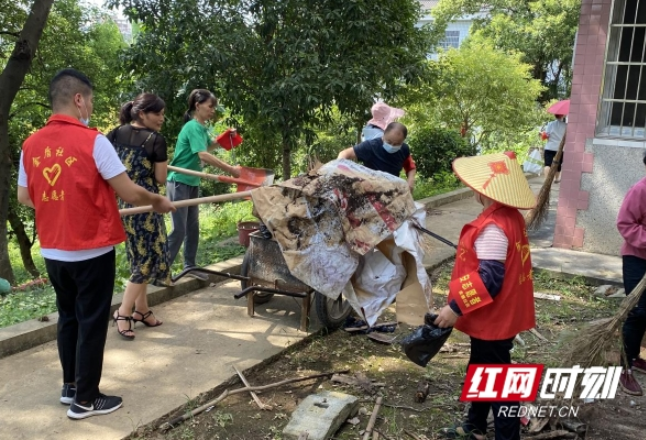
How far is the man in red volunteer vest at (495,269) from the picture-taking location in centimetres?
267

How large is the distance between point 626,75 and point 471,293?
16.9ft

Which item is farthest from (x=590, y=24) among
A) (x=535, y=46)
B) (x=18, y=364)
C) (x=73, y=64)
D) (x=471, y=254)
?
(x=535, y=46)

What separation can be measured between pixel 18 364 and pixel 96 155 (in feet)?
5.83

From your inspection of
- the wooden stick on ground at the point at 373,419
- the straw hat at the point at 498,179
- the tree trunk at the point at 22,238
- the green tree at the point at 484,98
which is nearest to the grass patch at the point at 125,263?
the wooden stick on ground at the point at 373,419

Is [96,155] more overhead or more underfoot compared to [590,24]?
more underfoot

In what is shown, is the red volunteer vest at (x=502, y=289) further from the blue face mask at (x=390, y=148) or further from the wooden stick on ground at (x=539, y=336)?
the blue face mask at (x=390, y=148)

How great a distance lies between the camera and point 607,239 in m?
6.65

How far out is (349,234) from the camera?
12.6ft

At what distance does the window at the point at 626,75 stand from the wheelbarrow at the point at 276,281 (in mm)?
4177

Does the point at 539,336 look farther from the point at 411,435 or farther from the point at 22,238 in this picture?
the point at 22,238

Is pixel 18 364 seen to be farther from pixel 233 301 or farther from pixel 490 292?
pixel 490 292

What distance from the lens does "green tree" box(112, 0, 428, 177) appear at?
6.74 meters

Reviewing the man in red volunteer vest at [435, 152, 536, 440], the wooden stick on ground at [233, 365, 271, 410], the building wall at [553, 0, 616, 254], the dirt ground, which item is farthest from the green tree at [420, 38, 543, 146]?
the man in red volunteer vest at [435, 152, 536, 440]

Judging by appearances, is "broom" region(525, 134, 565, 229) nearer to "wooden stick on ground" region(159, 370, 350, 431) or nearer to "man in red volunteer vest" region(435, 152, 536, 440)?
"wooden stick on ground" region(159, 370, 350, 431)
